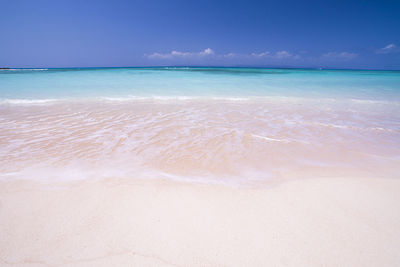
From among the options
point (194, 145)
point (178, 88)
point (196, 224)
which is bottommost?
point (196, 224)

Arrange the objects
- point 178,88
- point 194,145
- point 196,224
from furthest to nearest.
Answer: point 178,88 < point 194,145 < point 196,224

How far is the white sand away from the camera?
1.45 meters

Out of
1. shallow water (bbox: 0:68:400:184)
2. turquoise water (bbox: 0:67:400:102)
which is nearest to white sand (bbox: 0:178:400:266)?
shallow water (bbox: 0:68:400:184)

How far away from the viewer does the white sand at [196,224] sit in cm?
145

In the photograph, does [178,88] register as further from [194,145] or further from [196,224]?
[196,224]

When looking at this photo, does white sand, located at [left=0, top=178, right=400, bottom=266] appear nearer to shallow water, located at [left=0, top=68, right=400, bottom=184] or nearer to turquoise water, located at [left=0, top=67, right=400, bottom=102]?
shallow water, located at [left=0, top=68, right=400, bottom=184]

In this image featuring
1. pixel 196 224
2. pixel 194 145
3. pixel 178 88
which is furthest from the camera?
pixel 178 88

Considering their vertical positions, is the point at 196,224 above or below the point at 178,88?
below

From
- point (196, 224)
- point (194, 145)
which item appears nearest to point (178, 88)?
point (194, 145)

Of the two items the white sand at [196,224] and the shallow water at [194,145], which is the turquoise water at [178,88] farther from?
the white sand at [196,224]

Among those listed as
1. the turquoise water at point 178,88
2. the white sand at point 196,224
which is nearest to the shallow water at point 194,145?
the white sand at point 196,224

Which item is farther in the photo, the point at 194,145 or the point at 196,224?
the point at 194,145

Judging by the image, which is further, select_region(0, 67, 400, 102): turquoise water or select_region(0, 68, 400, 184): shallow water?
select_region(0, 67, 400, 102): turquoise water

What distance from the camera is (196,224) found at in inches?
68.5
